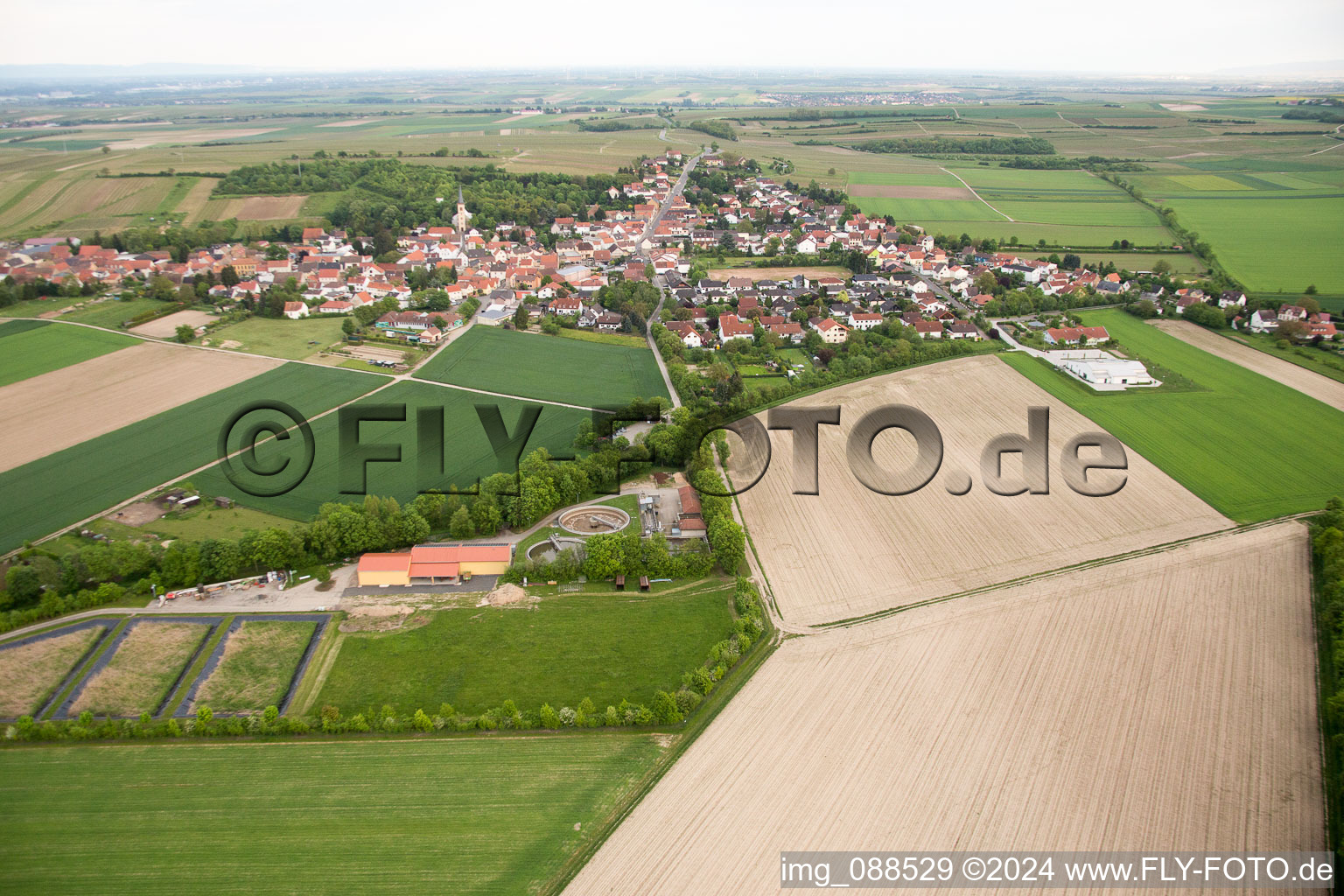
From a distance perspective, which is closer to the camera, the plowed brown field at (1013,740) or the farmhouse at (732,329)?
the plowed brown field at (1013,740)

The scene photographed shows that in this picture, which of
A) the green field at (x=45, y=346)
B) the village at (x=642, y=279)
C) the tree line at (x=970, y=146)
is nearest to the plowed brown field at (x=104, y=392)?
the green field at (x=45, y=346)

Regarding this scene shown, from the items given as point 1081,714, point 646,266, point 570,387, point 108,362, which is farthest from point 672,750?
point 646,266

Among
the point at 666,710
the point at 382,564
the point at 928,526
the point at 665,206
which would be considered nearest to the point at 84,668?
the point at 382,564

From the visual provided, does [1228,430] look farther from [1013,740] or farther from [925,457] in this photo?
[1013,740]

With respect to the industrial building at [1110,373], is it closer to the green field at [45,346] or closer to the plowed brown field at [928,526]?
the plowed brown field at [928,526]

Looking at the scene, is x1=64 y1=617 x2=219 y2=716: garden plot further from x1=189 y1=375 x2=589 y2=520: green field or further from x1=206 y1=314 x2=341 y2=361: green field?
x1=206 y1=314 x2=341 y2=361: green field

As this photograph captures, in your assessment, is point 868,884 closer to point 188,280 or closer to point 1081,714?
point 1081,714
